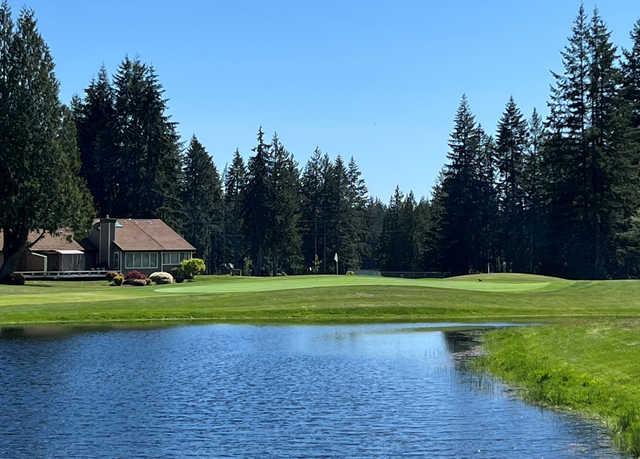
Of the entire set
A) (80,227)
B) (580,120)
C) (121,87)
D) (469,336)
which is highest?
(121,87)

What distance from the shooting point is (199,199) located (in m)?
154

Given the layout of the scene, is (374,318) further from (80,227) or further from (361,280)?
(80,227)

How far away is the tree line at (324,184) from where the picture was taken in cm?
8125

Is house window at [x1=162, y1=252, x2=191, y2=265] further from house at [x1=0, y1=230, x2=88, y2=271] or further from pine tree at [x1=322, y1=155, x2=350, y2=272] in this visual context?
pine tree at [x1=322, y1=155, x2=350, y2=272]

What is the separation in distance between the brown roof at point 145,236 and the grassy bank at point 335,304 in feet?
101

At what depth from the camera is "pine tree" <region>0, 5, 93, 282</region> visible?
79.8 m

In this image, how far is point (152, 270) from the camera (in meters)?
99.6

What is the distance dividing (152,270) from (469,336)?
2500 inches

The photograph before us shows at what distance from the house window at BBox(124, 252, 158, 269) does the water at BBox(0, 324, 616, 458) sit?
60.3 m

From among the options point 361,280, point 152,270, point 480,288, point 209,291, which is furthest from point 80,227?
point 480,288

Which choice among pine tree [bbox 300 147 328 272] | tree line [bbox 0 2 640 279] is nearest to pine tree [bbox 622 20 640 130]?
tree line [bbox 0 2 640 279]

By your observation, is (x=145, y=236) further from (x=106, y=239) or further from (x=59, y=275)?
(x=59, y=275)

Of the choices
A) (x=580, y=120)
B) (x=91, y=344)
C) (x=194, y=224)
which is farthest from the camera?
(x=194, y=224)

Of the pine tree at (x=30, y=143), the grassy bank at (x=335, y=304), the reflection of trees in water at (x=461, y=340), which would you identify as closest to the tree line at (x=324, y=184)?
the pine tree at (x=30, y=143)
